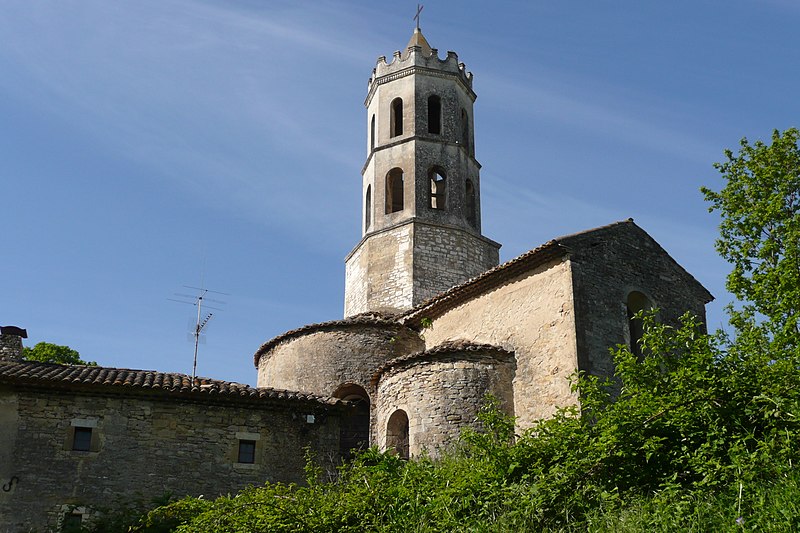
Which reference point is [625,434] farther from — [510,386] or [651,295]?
[651,295]

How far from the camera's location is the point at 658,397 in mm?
13305

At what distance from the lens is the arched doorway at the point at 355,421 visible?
2081cm

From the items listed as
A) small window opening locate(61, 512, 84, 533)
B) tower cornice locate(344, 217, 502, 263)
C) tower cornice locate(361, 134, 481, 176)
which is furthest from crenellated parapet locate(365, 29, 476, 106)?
small window opening locate(61, 512, 84, 533)

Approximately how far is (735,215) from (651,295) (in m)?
3.44

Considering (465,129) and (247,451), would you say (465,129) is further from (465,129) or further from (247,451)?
(247,451)

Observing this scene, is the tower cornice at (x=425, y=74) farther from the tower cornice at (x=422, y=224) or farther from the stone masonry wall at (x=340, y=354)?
the stone masonry wall at (x=340, y=354)

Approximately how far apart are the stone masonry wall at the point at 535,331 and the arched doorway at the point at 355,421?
3396 millimetres

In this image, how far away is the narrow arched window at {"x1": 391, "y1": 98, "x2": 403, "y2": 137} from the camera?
1075 inches

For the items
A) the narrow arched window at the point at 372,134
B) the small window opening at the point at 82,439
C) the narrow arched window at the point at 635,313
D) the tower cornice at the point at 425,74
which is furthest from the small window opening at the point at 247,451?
the tower cornice at the point at 425,74

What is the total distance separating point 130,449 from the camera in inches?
682

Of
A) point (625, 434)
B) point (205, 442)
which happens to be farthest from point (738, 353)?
point (205, 442)

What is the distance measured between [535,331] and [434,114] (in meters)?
11.2

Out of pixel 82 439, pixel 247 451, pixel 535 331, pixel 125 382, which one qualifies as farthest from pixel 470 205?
pixel 82 439

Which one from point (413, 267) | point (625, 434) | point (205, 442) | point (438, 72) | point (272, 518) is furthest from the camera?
point (438, 72)
